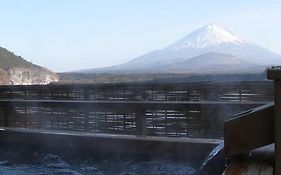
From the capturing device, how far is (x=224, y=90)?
7.47m

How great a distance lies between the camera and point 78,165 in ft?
17.5

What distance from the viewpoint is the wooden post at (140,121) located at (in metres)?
5.38

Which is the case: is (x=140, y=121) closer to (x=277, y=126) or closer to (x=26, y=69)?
(x=277, y=126)

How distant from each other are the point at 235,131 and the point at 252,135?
0.28ft

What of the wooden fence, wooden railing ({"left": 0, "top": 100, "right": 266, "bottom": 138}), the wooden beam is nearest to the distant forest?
the wooden beam

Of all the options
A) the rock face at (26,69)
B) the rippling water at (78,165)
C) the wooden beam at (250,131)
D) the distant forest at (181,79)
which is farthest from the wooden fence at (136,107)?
the rock face at (26,69)

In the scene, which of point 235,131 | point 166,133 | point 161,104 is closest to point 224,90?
point 166,133

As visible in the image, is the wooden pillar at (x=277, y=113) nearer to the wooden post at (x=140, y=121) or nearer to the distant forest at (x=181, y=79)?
the distant forest at (x=181, y=79)

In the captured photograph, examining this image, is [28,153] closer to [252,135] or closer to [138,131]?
[138,131]

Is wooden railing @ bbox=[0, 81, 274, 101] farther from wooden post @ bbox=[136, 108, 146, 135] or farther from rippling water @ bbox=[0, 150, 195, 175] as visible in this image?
rippling water @ bbox=[0, 150, 195, 175]

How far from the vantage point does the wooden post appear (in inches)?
212

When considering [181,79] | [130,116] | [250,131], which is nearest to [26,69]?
[181,79]

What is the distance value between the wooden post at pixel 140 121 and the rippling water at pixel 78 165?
43cm

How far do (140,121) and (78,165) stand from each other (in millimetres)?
1007
